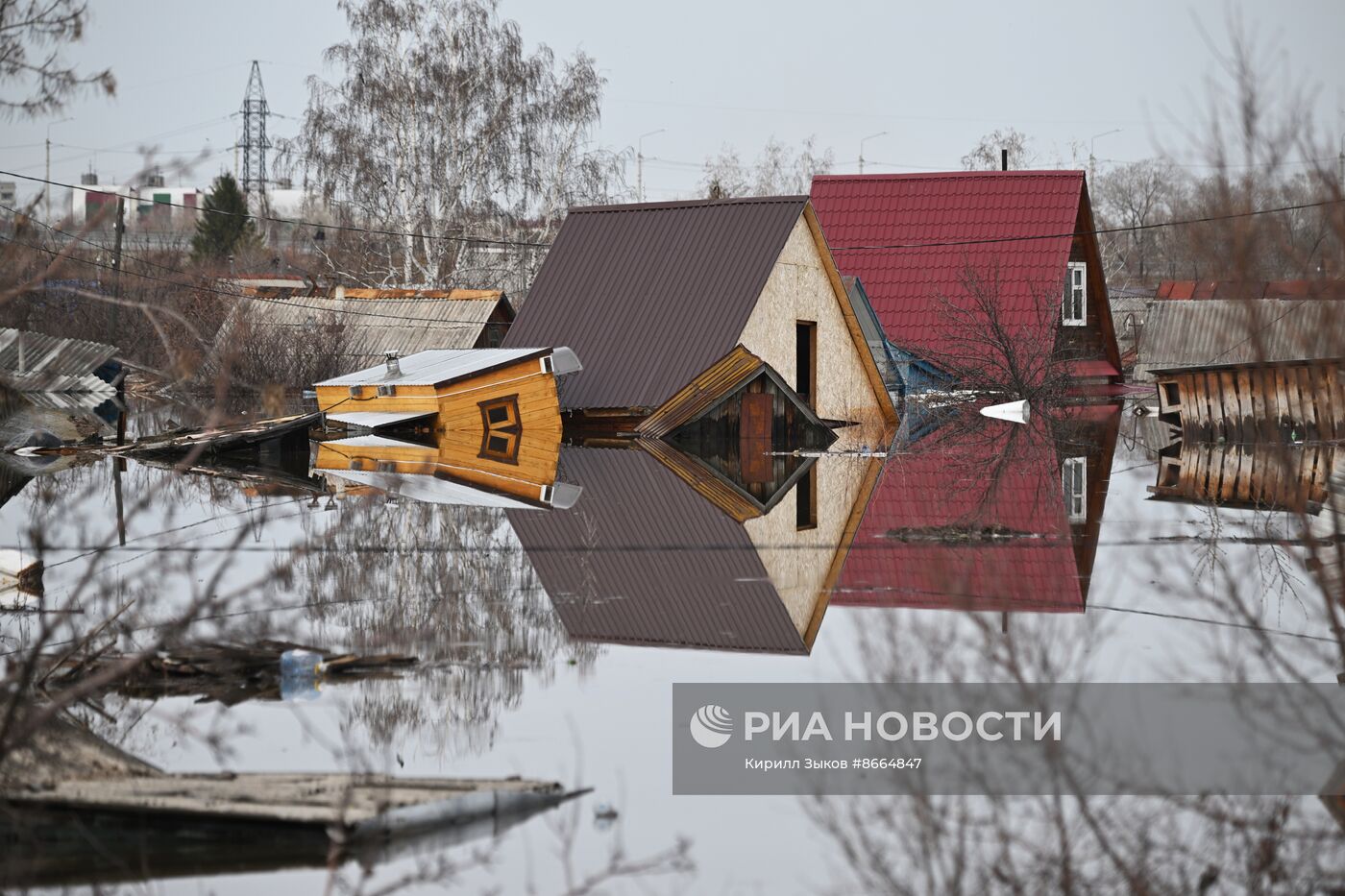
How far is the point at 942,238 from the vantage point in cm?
3431

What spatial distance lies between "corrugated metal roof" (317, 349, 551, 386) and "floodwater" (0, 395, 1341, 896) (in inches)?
255

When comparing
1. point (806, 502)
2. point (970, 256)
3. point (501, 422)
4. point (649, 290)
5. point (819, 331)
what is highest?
point (970, 256)

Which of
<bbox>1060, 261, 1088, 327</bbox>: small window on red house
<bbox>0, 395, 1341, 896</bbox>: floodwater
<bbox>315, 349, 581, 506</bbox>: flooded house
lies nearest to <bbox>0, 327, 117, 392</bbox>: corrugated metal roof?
<bbox>315, 349, 581, 506</bbox>: flooded house

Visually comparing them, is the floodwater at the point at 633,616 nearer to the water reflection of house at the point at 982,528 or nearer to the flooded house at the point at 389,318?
the water reflection of house at the point at 982,528

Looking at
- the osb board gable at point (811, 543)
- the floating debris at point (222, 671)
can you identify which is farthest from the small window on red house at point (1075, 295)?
the floating debris at point (222, 671)

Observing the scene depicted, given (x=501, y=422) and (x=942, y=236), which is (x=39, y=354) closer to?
(x=501, y=422)

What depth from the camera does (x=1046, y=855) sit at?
413 centimetres

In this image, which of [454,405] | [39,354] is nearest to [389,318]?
[39,354]

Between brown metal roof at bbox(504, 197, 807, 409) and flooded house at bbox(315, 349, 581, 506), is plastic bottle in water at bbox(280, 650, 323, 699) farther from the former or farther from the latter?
brown metal roof at bbox(504, 197, 807, 409)

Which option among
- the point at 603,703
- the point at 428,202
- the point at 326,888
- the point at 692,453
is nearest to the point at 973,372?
the point at 692,453

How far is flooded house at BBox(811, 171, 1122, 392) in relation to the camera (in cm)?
3238

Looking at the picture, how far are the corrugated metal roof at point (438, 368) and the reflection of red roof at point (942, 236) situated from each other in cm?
1213

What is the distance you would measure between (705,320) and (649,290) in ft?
6.02

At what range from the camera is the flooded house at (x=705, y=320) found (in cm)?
2322
